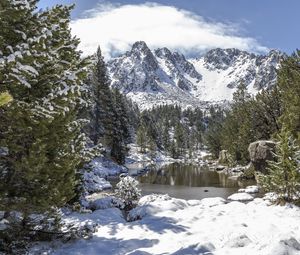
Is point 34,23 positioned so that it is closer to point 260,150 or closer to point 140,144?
point 260,150

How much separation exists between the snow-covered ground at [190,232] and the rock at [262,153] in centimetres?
1971

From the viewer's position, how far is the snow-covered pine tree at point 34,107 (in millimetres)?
10711

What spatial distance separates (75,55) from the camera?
1453 cm

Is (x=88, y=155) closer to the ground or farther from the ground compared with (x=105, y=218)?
farther from the ground

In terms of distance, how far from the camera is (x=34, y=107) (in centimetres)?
1106

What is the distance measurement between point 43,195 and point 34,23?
5300 millimetres

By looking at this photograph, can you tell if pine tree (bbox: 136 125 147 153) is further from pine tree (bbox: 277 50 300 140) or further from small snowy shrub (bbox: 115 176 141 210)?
small snowy shrub (bbox: 115 176 141 210)

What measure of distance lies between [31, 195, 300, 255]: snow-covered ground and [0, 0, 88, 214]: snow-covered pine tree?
8.28ft

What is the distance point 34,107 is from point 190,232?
801cm

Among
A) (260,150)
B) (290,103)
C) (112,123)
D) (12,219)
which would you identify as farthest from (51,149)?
(112,123)

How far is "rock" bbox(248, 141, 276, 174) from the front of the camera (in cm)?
4150

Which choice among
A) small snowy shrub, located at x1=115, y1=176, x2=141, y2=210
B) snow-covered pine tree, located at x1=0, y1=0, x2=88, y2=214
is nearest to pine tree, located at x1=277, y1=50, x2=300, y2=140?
small snowy shrub, located at x1=115, y1=176, x2=141, y2=210

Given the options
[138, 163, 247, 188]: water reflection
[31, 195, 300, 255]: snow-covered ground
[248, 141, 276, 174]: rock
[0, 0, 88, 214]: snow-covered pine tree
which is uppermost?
[0, 0, 88, 214]: snow-covered pine tree

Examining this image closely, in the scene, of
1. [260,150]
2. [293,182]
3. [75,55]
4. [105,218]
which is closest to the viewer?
[75,55]
